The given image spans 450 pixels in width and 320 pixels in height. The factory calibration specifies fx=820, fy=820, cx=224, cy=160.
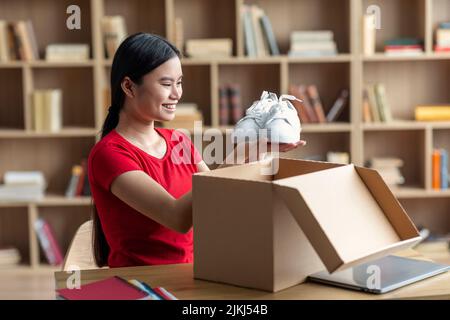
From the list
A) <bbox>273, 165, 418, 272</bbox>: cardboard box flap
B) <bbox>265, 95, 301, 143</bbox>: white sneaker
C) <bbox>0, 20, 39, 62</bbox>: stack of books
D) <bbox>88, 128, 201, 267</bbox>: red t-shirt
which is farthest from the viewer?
<bbox>0, 20, 39, 62</bbox>: stack of books

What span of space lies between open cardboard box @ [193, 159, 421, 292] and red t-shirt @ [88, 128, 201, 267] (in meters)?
0.34

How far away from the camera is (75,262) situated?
7.12 feet

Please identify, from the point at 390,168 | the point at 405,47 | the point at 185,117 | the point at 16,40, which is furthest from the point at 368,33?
the point at 16,40

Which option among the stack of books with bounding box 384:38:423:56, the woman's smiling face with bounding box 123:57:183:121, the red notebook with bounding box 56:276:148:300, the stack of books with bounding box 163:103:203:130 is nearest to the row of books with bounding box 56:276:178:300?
the red notebook with bounding box 56:276:148:300

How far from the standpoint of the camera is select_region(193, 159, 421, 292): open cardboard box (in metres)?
1.54

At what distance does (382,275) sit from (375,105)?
2.96m

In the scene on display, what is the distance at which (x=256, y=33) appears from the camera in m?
4.44

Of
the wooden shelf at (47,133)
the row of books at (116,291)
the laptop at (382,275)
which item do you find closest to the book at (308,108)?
the wooden shelf at (47,133)

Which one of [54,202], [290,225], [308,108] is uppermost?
[290,225]

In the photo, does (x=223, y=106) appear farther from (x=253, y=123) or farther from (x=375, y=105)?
(x=253, y=123)

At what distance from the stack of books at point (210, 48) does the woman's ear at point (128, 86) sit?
95.0 inches

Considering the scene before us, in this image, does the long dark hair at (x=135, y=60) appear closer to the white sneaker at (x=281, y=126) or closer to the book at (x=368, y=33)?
the white sneaker at (x=281, y=126)

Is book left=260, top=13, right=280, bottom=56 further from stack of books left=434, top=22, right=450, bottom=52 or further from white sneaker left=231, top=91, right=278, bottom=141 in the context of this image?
white sneaker left=231, top=91, right=278, bottom=141
